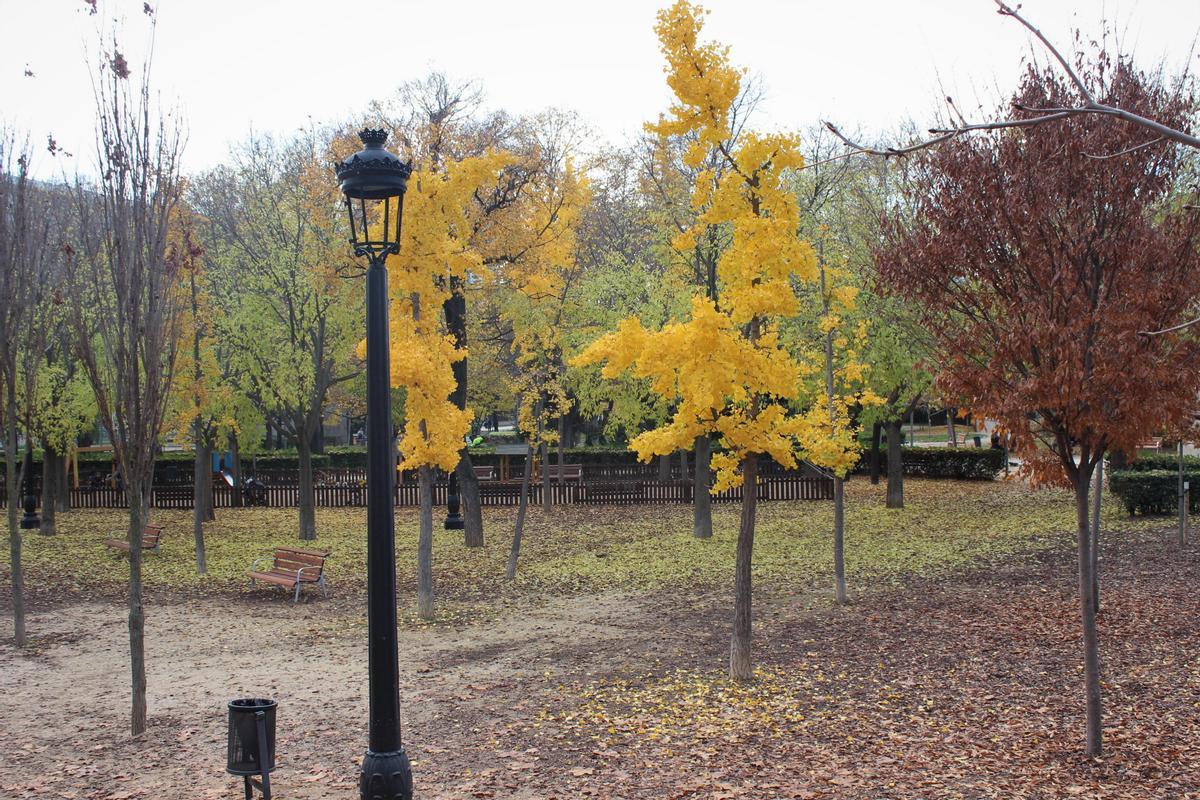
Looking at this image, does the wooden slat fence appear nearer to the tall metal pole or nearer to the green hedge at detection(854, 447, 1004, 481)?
the green hedge at detection(854, 447, 1004, 481)

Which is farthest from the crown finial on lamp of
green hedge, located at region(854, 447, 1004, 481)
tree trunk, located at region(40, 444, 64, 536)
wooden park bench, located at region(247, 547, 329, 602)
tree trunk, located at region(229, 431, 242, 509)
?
green hedge, located at region(854, 447, 1004, 481)

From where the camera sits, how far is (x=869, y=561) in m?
15.7

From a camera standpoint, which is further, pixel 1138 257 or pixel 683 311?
pixel 683 311

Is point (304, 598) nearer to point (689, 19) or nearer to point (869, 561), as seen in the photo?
point (869, 561)

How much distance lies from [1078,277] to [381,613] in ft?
17.1

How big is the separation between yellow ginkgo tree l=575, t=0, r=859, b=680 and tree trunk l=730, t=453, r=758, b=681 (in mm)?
12

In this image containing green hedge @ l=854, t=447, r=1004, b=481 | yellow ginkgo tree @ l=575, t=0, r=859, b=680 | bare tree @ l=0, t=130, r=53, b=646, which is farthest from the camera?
green hedge @ l=854, t=447, r=1004, b=481

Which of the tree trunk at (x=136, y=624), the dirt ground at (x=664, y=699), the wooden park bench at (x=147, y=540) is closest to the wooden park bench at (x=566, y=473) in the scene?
the wooden park bench at (x=147, y=540)

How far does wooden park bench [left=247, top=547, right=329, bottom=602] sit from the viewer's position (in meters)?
13.9

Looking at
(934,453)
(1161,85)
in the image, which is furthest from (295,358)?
(934,453)

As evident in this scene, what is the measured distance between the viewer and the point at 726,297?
358 inches

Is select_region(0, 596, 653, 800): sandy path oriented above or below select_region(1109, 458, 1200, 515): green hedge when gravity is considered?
below

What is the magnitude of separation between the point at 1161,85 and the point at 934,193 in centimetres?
173

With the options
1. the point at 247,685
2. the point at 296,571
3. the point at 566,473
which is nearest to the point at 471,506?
the point at 296,571
